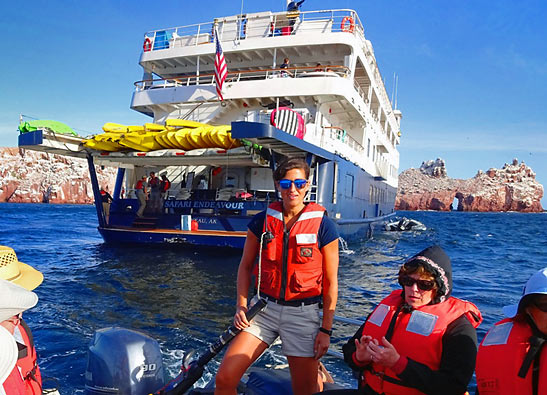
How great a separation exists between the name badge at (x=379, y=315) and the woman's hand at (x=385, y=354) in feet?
0.66

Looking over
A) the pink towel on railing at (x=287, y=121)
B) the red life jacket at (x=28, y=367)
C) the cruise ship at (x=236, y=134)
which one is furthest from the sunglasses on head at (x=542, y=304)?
the pink towel on railing at (x=287, y=121)

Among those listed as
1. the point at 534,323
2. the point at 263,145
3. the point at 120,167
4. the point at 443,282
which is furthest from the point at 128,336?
the point at 120,167

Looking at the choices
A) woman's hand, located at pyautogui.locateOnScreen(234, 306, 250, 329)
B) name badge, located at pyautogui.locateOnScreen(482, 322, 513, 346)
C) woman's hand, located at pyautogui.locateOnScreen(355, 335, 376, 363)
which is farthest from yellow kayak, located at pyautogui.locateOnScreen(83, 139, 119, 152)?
name badge, located at pyautogui.locateOnScreen(482, 322, 513, 346)

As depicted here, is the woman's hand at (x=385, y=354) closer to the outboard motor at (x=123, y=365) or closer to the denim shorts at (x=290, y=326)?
the denim shorts at (x=290, y=326)

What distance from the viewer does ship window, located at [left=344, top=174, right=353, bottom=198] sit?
506 inches

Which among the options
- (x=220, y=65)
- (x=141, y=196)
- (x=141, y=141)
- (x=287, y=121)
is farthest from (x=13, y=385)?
(x=220, y=65)

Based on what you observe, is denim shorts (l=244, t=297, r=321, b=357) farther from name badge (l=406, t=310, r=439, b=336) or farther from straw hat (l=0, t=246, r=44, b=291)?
straw hat (l=0, t=246, r=44, b=291)

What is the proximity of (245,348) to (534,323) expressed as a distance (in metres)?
1.53

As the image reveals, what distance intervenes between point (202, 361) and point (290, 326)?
2.13ft

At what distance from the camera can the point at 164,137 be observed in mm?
10195

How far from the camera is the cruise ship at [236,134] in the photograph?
33.4ft

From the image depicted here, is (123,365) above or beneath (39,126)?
beneath

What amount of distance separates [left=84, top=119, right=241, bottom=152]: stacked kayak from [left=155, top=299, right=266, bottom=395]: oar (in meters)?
7.25

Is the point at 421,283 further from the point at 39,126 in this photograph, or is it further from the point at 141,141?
the point at 39,126
